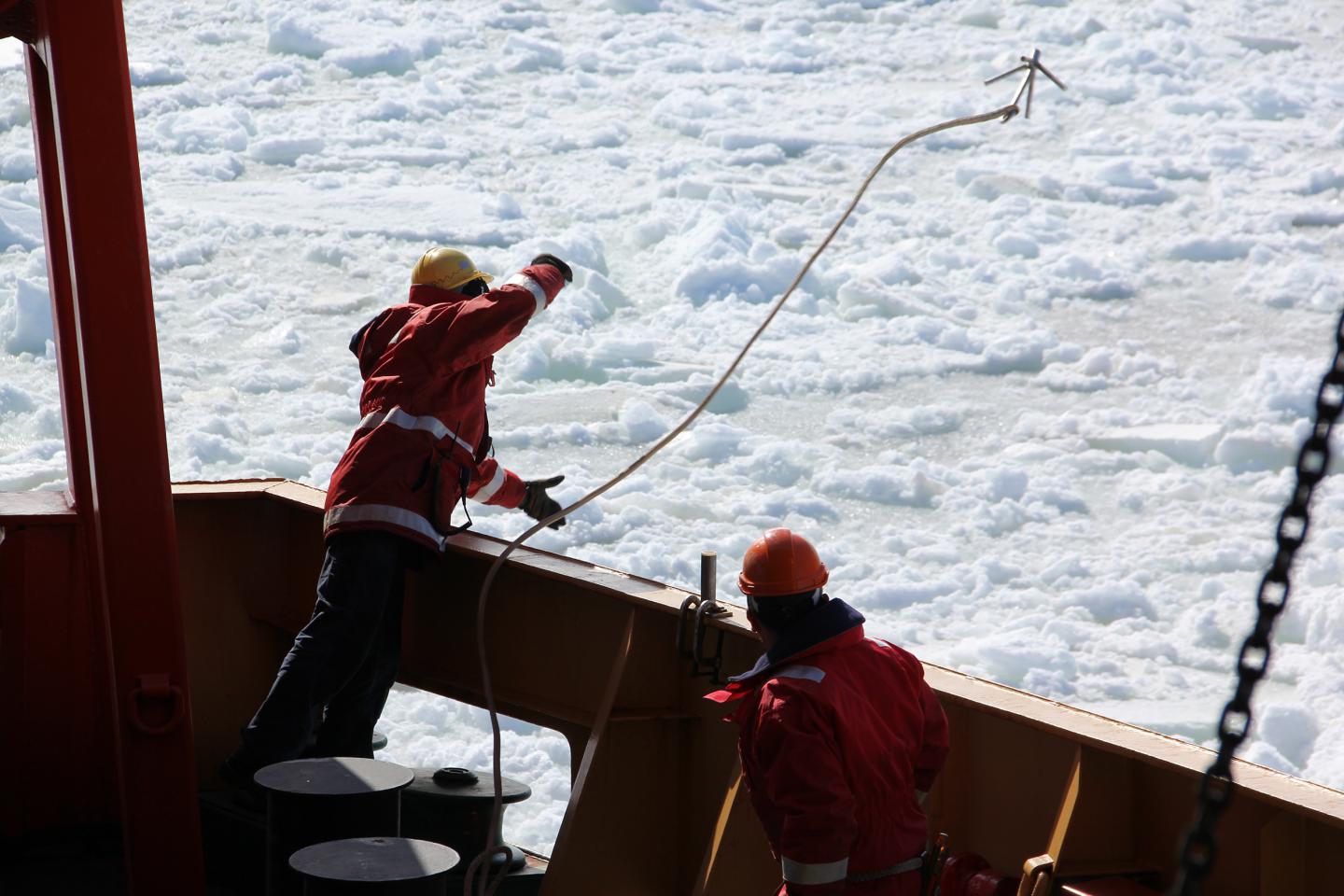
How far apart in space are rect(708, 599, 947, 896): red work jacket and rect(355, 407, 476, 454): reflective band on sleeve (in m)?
1.44

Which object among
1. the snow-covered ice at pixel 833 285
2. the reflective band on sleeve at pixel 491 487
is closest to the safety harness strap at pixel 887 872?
the reflective band on sleeve at pixel 491 487

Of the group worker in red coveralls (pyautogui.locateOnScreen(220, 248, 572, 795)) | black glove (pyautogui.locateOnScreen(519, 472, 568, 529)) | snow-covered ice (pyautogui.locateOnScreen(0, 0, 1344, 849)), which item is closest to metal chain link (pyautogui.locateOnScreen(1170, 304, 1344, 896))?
worker in red coveralls (pyautogui.locateOnScreen(220, 248, 572, 795))

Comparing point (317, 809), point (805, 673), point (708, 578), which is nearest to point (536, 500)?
point (708, 578)

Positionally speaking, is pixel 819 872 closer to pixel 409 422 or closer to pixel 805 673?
pixel 805 673

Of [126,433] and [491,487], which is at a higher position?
[126,433]

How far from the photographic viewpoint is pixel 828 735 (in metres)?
2.34

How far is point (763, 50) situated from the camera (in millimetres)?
17562

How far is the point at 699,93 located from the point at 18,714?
46.3 ft

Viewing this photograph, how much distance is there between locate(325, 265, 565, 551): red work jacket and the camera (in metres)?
3.62

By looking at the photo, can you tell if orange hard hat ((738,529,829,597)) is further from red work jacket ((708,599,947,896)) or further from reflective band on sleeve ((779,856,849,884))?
reflective band on sleeve ((779,856,849,884))

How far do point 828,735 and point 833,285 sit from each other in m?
11.5

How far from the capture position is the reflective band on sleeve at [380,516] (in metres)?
3.61

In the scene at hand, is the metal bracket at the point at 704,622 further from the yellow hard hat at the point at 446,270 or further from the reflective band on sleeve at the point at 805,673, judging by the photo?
the yellow hard hat at the point at 446,270

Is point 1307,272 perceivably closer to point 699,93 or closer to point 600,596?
point 699,93
